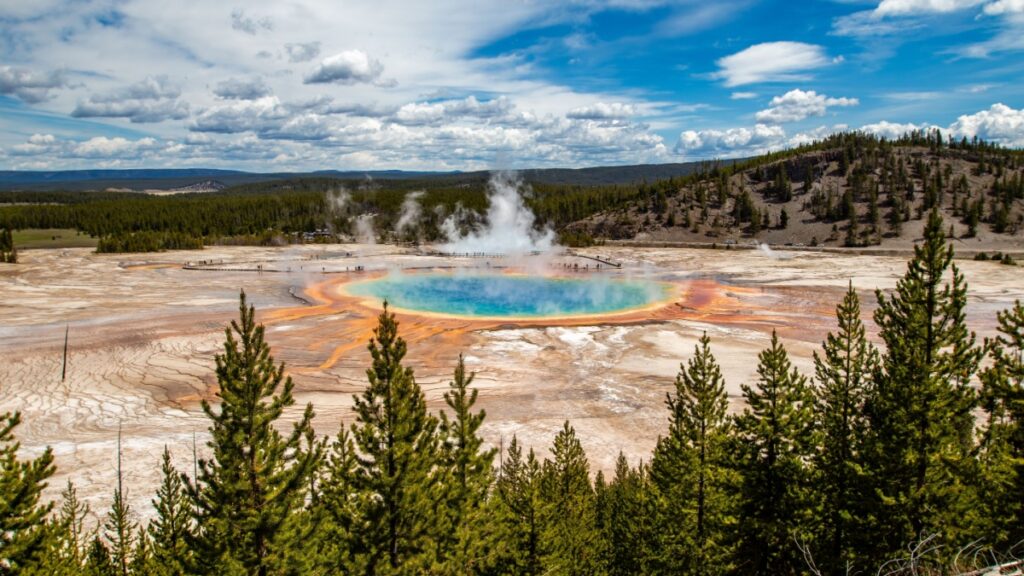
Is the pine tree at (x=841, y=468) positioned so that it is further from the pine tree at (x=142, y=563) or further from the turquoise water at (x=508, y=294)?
the turquoise water at (x=508, y=294)

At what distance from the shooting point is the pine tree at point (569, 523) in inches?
570

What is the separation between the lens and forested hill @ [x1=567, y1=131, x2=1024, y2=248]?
10606 cm

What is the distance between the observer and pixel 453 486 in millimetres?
13453

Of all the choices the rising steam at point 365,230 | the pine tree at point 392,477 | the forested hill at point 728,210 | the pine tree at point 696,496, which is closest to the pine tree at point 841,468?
the pine tree at point 696,496

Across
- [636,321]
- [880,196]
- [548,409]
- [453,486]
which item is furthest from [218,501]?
[880,196]

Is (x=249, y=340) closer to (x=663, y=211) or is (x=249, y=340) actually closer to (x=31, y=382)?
(x=31, y=382)

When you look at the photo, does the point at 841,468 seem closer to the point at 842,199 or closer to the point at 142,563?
the point at 142,563

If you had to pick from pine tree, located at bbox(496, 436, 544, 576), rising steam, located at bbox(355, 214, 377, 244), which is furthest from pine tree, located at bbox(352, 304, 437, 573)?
rising steam, located at bbox(355, 214, 377, 244)

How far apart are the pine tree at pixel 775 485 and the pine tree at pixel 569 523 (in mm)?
3727

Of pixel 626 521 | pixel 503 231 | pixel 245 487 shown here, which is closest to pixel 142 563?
pixel 245 487

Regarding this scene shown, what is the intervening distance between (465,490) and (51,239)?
477 feet

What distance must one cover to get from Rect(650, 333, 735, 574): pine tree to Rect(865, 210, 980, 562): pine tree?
126 inches

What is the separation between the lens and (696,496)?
1469cm

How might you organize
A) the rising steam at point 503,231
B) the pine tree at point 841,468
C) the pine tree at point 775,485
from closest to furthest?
the pine tree at point 841,468
the pine tree at point 775,485
the rising steam at point 503,231
